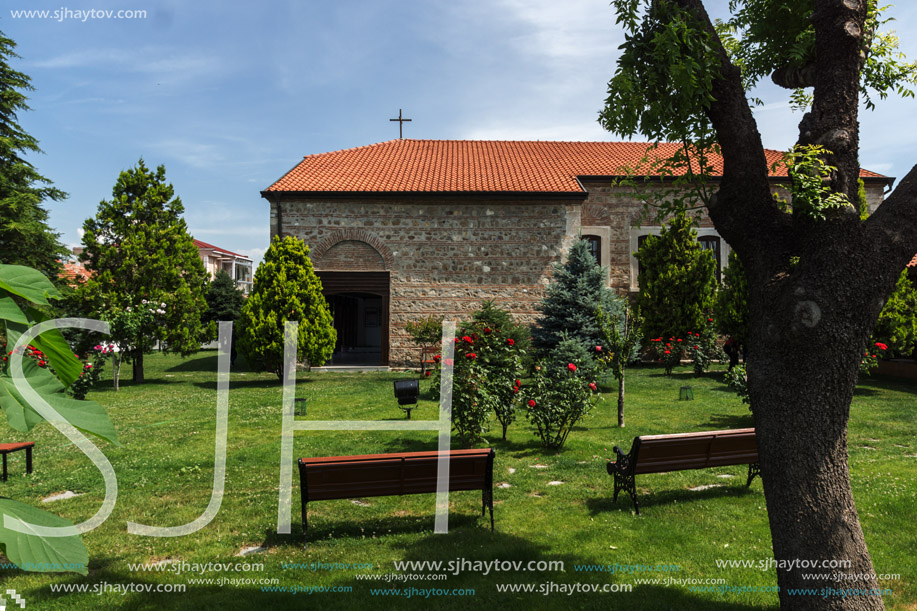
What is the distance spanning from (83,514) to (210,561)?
2223 mm

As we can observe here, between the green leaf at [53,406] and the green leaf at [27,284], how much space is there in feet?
0.34

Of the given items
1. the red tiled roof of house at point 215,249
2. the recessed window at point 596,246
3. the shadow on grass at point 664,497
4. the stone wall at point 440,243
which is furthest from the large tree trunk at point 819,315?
the red tiled roof of house at point 215,249

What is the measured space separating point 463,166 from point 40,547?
2263 cm

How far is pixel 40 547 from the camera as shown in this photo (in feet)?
2.35

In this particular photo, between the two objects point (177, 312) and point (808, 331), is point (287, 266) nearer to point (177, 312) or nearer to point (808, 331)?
point (177, 312)

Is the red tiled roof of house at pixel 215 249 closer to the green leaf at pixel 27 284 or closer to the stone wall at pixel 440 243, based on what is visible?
the stone wall at pixel 440 243

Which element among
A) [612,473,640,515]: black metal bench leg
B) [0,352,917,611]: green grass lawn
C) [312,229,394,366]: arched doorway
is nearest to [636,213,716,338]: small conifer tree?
[0,352,917,611]: green grass lawn

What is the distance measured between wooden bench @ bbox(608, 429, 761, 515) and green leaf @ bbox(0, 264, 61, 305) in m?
6.34

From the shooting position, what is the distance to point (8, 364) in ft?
2.47

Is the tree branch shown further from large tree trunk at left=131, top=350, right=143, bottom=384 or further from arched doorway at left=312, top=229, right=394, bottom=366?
large tree trunk at left=131, top=350, right=143, bottom=384

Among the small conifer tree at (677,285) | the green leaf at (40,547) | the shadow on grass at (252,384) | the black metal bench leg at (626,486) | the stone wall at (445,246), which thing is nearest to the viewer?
the green leaf at (40,547)

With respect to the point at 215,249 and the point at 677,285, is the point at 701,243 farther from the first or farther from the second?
the point at 215,249

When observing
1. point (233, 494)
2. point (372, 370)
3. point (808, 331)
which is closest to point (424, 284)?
point (372, 370)

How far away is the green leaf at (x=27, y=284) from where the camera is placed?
0.74 meters
